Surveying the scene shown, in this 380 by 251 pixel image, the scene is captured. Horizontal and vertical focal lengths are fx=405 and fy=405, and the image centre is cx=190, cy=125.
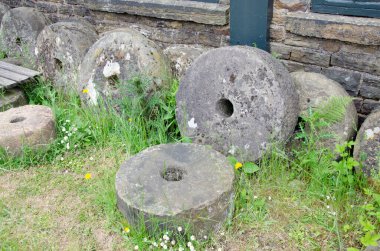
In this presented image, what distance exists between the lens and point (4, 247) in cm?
274

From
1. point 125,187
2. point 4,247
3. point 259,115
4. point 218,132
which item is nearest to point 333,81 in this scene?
point 259,115

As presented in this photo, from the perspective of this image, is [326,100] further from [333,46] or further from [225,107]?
[225,107]

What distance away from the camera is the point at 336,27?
3.40 m

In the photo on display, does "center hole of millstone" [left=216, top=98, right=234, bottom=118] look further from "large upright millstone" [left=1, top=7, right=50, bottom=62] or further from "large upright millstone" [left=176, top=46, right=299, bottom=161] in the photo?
"large upright millstone" [left=1, top=7, right=50, bottom=62]

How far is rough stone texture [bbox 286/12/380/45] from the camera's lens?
3268mm

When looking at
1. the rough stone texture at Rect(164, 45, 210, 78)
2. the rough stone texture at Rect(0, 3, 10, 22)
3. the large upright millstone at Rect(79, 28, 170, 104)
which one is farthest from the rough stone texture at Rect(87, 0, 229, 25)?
the rough stone texture at Rect(0, 3, 10, 22)

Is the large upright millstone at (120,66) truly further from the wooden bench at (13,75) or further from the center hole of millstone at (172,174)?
the center hole of millstone at (172,174)

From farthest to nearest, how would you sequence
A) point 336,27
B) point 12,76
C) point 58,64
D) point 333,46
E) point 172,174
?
1. point 58,64
2. point 12,76
3. point 333,46
4. point 336,27
5. point 172,174

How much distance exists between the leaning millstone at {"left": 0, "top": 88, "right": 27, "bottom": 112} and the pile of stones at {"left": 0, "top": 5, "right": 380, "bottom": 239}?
0.48 m

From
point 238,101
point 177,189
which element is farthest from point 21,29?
point 177,189

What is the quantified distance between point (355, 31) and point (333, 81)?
0.44 metres

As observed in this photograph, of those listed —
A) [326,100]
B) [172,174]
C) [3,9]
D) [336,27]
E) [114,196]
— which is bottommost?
[114,196]

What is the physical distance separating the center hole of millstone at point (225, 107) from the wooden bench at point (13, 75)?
2.50 m

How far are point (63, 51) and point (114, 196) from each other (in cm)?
235
